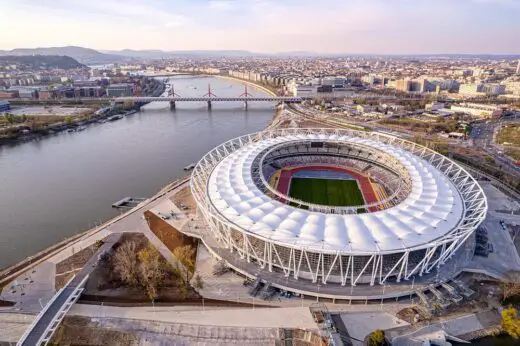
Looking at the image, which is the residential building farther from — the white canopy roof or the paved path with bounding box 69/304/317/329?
the paved path with bounding box 69/304/317/329

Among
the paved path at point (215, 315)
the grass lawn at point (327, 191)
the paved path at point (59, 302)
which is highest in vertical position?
the grass lawn at point (327, 191)

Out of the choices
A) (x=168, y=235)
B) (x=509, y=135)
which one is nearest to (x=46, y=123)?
(x=168, y=235)

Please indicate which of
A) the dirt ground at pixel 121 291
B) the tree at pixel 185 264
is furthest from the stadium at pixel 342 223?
the dirt ground at pixel 121 291

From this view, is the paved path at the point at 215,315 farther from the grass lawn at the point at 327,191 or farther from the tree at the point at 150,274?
the grass lawn at the point at 327,191

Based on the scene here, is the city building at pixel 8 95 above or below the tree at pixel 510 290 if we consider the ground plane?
above

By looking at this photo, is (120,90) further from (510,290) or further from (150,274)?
(510,290)

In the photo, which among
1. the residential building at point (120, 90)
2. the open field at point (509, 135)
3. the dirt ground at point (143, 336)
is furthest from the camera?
the residential building at point (120, 90)
